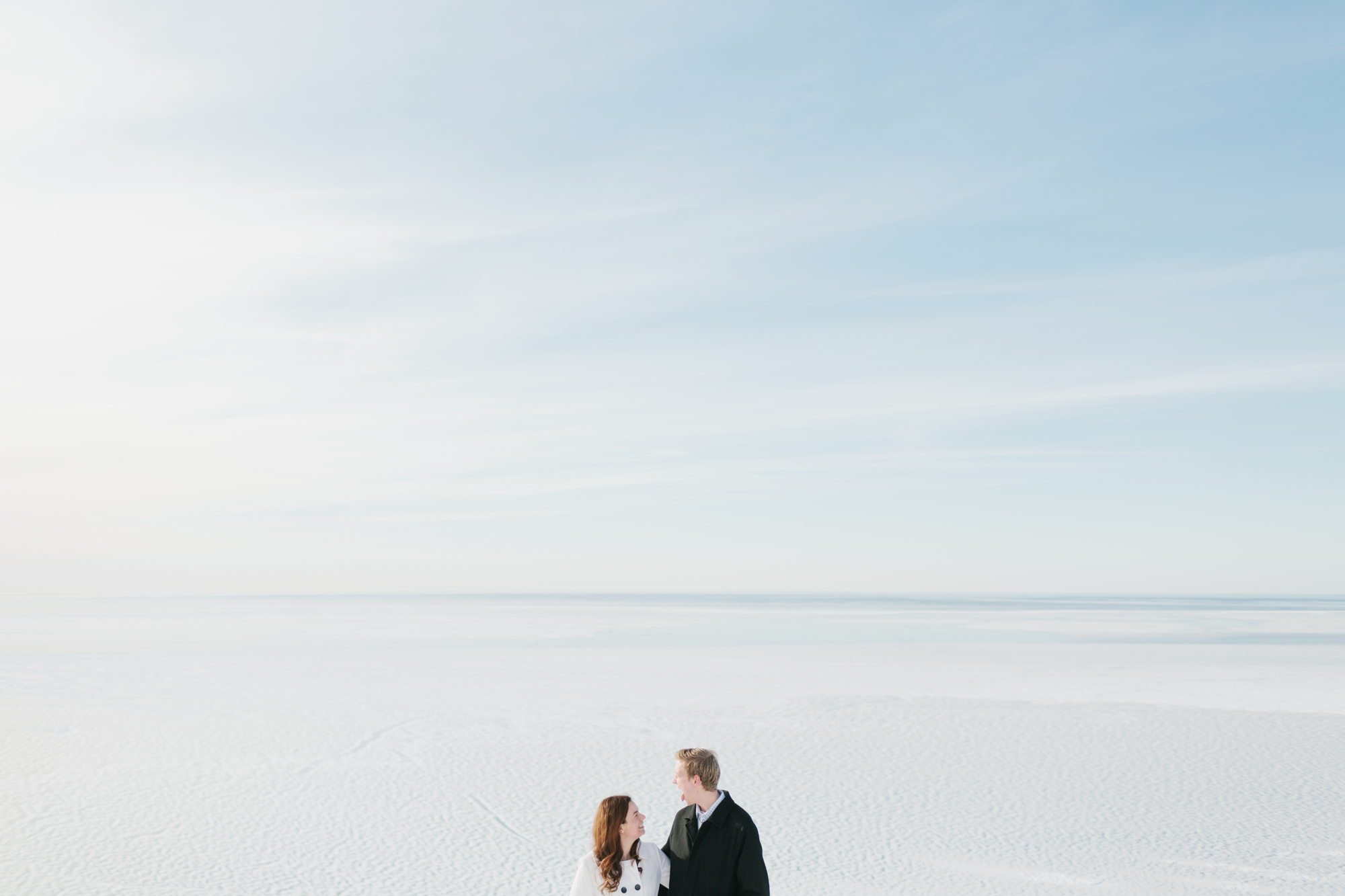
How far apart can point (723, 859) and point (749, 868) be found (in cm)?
9

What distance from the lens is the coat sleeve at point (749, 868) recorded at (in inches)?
125

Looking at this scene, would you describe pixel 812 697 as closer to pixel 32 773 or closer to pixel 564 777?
pixel 564 777

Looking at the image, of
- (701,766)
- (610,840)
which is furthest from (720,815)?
(610,840)

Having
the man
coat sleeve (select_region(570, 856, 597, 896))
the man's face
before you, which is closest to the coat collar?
the man

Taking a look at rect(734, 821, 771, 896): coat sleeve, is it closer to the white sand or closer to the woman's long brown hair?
the woman's long brown hair

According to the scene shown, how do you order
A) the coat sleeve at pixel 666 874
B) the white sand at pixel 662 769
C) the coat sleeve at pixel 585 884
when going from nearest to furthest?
the coat sleeve at pixel 585 884 → the coat sleeve at pixel 666 874 → the white sand at pixel 662 769

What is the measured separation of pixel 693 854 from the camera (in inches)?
125

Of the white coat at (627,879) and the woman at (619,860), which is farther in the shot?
the white coat at (627,879)

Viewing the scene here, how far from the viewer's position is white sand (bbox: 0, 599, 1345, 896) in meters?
6.97

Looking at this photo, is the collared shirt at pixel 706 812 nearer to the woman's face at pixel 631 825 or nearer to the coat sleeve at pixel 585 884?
the woman's face at pixel 631 825

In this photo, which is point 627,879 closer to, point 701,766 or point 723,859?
point 723,859

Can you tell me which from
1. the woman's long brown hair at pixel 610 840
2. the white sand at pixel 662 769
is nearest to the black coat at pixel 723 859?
the woman's long brown hair at pixel 610 840

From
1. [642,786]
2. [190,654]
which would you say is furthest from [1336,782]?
[190,654]

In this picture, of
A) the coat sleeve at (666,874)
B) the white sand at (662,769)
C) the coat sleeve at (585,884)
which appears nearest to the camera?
the coat sleeve at (585,884)
